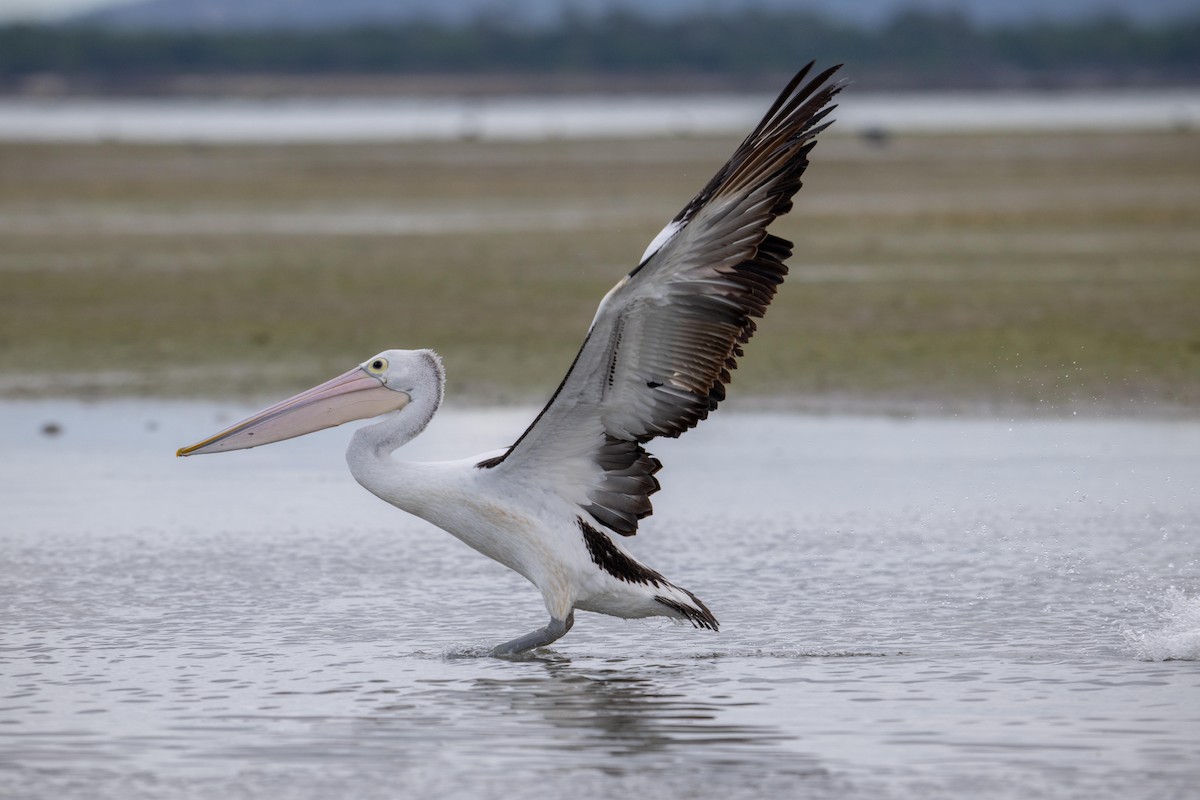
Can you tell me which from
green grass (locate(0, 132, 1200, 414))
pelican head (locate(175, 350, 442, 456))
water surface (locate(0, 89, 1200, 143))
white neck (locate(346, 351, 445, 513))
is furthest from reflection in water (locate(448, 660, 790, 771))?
water surface (locate(0, 89, 1200, 143))

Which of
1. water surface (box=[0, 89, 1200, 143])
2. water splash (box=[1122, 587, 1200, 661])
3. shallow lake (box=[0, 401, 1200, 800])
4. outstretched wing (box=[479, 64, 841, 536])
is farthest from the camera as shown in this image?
water surface (box=[0, 89, 1200, 143])

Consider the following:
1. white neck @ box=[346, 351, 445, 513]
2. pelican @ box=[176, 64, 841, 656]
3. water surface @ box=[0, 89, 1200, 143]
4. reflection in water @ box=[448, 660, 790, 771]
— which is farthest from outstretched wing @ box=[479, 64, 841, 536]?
water surface @ box=[0, 89, 1200, 143]

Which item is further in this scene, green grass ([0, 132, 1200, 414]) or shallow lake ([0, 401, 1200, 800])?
green grass ([0, 132, 1200, 414])

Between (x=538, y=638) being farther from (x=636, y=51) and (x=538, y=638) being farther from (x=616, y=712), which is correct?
(x=636, y=51)

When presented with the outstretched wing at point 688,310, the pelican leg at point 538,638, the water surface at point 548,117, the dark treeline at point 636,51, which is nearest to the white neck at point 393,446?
the outstretched wing at point 688,310

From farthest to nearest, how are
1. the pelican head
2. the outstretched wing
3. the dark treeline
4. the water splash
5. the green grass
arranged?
1. the dark treeline
2. the green grass
3. the pelican head
4. the water splash
5. the outstretched wing

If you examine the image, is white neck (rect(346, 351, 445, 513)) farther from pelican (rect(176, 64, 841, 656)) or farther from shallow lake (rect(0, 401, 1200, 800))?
shallow lake (rect(0, 401, 1200, 800))

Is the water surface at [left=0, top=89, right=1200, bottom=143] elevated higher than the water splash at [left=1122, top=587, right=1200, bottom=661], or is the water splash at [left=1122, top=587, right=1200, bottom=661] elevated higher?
the water surface at [left=0, top=89, right=1200, bottom=143]

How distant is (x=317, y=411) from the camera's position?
6.69 meters

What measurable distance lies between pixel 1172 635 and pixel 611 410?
75.3 inches

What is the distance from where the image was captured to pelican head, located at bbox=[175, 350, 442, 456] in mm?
6621

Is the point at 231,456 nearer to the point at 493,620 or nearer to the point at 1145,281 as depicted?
the point at 493,620

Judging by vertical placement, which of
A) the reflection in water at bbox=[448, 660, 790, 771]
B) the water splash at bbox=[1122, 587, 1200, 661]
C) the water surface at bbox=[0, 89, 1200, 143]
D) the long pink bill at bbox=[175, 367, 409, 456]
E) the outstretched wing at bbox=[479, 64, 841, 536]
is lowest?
Result: the reflection in water at bbox=[448, 660, 790, 771]

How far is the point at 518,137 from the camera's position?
2243 inches
